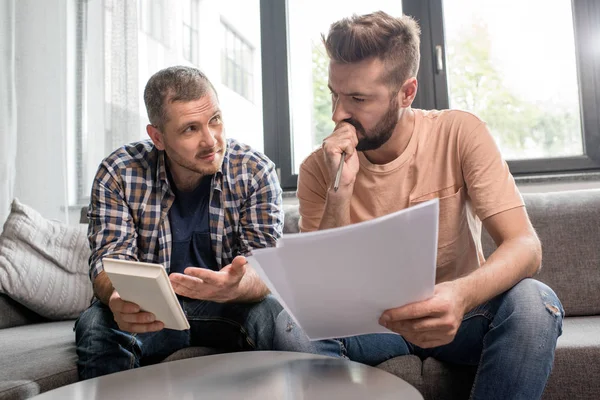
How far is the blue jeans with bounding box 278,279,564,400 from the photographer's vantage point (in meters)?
1.03

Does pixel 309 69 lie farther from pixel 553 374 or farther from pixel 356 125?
pixel 553 374

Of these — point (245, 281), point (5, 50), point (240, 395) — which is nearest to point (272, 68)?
point (5, 50)

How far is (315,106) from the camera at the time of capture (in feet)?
9.43

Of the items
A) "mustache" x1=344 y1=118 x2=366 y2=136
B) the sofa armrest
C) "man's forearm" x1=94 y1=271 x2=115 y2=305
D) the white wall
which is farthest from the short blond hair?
the white wall

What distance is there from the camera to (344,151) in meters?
1.38

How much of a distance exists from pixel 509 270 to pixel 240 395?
55 cm

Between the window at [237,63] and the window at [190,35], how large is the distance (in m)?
0.18

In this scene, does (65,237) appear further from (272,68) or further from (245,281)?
(272,68)

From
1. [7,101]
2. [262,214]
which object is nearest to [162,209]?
[262,214]

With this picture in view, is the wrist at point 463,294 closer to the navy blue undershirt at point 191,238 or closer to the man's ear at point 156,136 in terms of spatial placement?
the navy blue undershirt at point 191,238

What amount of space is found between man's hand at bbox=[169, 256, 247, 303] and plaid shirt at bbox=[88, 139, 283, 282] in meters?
0.31

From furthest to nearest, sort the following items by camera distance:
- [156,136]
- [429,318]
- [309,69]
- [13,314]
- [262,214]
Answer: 1. [309,69]
2. [13,314]
3. [156,136]
4. [262,214]
5. [429,318]

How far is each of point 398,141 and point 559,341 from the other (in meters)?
0.59

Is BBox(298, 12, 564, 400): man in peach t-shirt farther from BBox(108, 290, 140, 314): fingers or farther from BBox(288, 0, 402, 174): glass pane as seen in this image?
BBox(288, 0, 402, 174): glass pane
